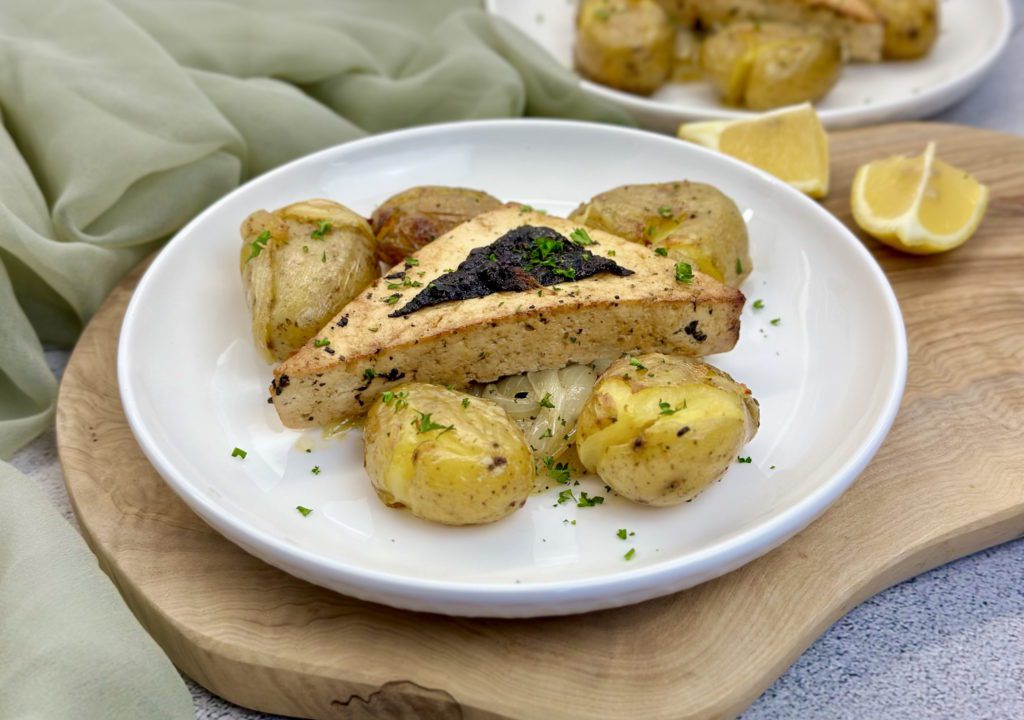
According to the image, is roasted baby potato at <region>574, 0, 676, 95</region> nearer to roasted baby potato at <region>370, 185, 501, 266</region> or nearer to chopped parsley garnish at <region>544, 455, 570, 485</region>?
roasted baby potato at <region>370, 185, 501, 266</region>

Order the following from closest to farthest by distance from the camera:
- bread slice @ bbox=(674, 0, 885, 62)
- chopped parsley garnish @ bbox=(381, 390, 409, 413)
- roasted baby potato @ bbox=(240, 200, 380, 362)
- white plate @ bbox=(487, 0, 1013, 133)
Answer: chopped parsley garnish @ bbox=(381, 390, 409, 413)
roasted baby potato @ bbox=(240, 200, 380, 362)
white plate @ bbox=(487, 0, 1013, 133)
bread slice @ bbox=(674, 0, 885, 62)

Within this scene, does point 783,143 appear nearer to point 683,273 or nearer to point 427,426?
point 683,273

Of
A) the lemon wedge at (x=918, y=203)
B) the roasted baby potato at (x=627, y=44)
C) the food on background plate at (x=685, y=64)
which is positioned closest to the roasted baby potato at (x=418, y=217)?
the lemon wedge at (x=918, y=203)

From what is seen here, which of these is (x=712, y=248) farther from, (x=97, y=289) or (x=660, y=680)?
(x=97, y=289)

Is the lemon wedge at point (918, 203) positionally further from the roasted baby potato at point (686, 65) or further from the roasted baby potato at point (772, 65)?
the roasted baby potato at point (686, 65)

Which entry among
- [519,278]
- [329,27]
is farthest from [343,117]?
[519,278]

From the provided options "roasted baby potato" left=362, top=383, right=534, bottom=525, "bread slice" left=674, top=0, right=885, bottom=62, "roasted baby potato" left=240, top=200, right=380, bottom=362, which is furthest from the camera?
"bread slice" left=674, top=0, right=885, bottom=62

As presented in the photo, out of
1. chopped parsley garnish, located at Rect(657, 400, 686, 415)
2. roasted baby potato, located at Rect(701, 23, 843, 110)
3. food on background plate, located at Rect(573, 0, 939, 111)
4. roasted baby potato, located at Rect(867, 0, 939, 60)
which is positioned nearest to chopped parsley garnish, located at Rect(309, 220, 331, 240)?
chopped parsley garnish, located at Rect(657, 400, 686, 415)
